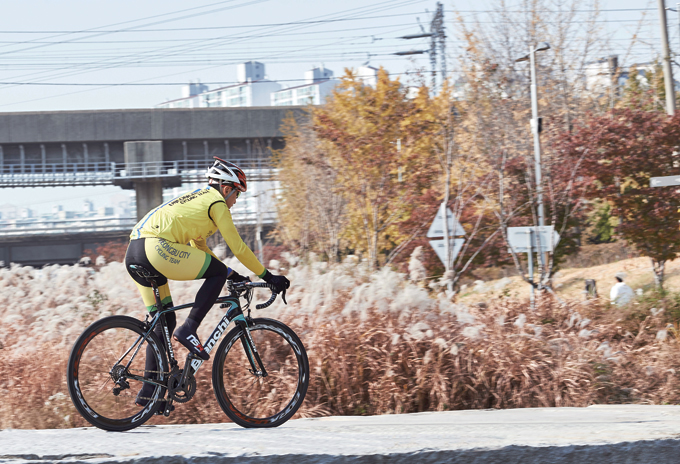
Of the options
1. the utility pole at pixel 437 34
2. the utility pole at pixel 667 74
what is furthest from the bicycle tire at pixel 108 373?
the utility pole at pixel 437 34

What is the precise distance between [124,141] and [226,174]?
170 ft

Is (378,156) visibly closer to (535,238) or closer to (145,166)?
(535,238)

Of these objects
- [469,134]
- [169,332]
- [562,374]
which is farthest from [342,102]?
[169,332]

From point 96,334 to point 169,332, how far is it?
484 millimetres

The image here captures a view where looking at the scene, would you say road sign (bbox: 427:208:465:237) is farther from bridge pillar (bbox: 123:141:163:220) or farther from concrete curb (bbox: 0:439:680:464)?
bridge pillar (bbox: 123:141:163:220)

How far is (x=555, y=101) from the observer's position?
25156mm

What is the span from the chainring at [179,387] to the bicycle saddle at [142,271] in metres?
0.68

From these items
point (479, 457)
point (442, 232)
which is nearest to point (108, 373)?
point (479, 457)

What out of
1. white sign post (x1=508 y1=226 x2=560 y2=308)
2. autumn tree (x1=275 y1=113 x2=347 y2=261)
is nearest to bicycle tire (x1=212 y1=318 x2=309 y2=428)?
white sign post (x1=508 y1=226 x2=560 y2=308)

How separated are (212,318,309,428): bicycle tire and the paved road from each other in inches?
13.1

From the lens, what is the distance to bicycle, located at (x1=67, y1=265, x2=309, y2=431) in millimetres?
4129

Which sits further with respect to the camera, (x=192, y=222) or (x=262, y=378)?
(x=262, y=378)

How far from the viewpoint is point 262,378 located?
4805 millimetres

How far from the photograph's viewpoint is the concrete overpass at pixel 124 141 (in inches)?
2000
